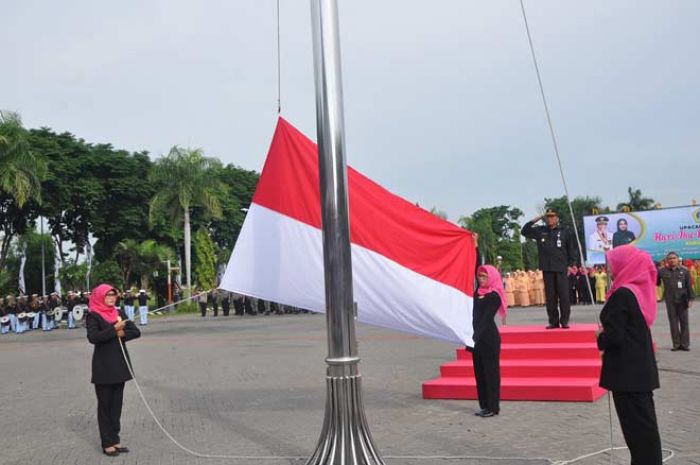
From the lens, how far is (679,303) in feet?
40.2

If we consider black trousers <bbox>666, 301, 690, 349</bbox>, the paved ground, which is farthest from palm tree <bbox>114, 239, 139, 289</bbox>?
black trousers <bbox>666, 301, 690, 349</bbox>

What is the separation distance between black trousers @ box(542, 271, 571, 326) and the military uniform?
12.0ft

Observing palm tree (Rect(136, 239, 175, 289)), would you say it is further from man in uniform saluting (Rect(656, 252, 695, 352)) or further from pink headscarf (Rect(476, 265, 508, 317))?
pink headscarf (Rect(476, 265, 508, 317))

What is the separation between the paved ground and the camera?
6328mm

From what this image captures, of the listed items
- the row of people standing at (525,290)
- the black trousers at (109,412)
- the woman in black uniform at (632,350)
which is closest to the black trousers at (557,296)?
the woman in black uniform at (632,350)

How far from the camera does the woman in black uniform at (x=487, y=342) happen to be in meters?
7.64

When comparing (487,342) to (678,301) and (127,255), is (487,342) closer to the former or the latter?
(678,301)

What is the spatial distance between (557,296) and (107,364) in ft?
21.3

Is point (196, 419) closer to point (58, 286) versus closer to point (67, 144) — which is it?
point (67, 144)

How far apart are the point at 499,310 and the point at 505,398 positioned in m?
1.36

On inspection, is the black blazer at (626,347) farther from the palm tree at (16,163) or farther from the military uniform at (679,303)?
the palm tree at (16,163)

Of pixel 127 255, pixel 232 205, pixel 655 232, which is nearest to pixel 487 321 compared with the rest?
pixel 655 232

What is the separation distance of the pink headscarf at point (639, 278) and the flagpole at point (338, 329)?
6.43ft

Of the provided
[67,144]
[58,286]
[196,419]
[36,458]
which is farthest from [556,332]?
[58,286]
